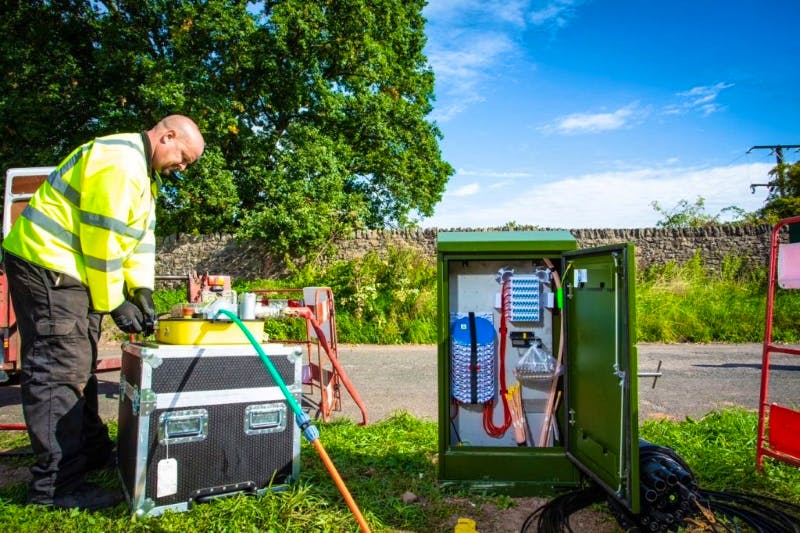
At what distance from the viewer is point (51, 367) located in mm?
2969

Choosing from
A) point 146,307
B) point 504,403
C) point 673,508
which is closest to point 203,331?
point 146,307

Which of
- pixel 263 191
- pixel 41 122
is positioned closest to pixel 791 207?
pixel 263 191

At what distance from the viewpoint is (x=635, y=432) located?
2.55 m

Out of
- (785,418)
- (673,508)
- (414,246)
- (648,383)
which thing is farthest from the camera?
(414,246)

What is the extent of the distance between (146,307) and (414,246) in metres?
11.6

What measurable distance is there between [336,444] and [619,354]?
2343mm

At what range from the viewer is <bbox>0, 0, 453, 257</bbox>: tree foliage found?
1473 cm

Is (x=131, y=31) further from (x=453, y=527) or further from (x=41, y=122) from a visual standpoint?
(x=453, y=527)

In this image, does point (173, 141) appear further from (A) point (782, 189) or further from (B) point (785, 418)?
(A) point (782, 189)

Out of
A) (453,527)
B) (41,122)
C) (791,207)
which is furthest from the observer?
(791,207)

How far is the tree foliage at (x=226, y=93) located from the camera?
14727mm

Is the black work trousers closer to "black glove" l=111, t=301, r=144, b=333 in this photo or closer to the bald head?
"black glove" l=111, t=301, r=144, b=333

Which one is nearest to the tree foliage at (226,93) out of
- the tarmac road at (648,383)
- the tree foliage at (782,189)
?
the tarmac road at (648,383)

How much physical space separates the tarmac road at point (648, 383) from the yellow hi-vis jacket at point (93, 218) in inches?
108
